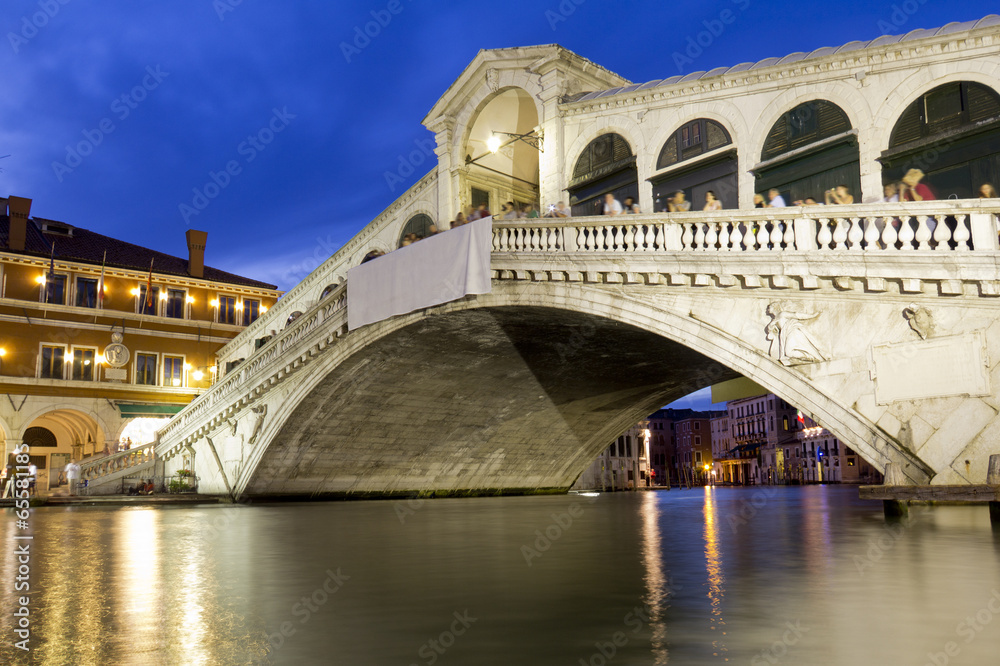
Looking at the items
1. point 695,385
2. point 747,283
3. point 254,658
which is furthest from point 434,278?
point 254,658

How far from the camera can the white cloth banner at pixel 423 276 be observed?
16000 millimetres

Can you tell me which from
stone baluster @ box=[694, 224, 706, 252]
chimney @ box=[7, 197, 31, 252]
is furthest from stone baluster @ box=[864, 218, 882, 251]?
chimney @ box=[7, 197, 31, 252]

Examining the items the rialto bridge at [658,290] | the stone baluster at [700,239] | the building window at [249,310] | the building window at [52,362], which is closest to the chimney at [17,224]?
the building window at [52,362]

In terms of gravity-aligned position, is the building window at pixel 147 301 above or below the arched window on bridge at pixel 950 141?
above

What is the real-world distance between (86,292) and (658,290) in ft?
91.4

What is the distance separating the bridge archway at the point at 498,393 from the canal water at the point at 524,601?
5846mm

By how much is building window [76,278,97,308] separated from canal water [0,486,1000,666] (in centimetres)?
2761

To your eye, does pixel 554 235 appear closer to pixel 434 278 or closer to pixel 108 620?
pixel 434 278

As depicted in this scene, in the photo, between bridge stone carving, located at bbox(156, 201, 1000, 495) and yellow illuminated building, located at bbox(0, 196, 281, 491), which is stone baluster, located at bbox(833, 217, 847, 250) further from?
yellow illuminated building, located at bbox(0, 196, 281, 491)

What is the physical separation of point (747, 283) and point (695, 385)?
13018 millimetres

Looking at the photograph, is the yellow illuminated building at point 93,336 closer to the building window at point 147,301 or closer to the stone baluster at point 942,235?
the building window at point 147,301

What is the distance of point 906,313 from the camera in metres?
10.8

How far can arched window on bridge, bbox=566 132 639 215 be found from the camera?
60.1 ft

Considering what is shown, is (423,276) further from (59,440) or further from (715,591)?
(59,440)
